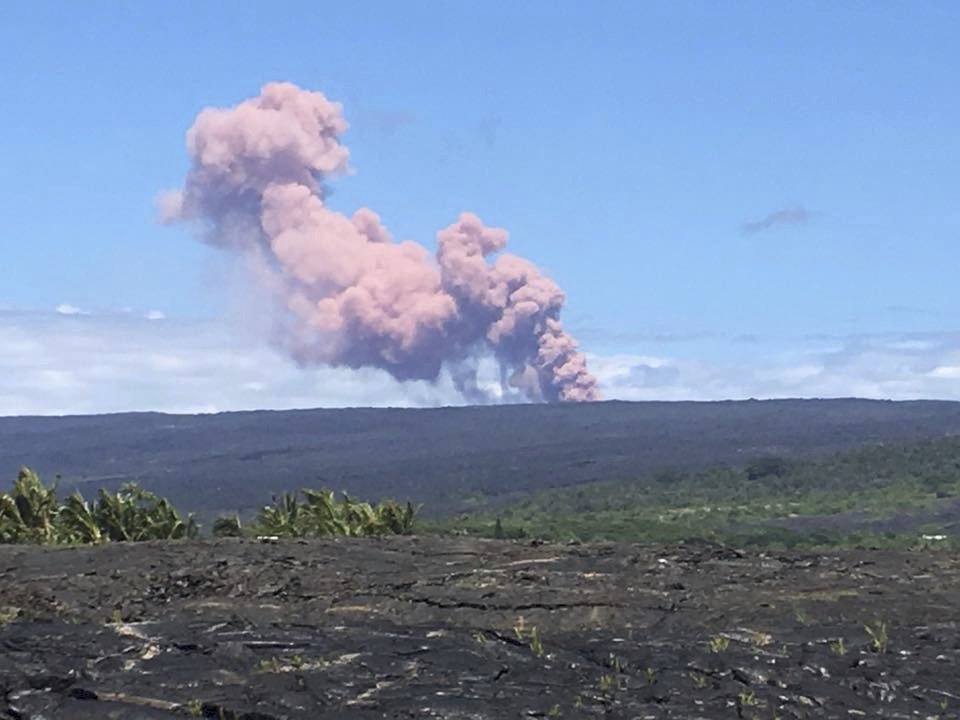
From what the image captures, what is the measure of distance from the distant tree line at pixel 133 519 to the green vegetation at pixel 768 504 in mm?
50488

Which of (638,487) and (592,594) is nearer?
(592,594)

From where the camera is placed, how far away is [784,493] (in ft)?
541

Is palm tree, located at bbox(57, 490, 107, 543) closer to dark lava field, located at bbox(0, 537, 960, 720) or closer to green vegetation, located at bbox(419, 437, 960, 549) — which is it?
dark lava field, located at bbox(0, 537, 960, 720)

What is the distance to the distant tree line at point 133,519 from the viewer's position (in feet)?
125

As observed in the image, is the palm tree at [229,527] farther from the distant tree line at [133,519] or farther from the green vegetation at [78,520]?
the green vegetation at [78,520]

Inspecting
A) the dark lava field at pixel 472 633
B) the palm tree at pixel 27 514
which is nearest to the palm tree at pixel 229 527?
the palm tree at pixel 27 514

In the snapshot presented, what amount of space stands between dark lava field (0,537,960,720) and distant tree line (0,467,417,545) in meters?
5.60

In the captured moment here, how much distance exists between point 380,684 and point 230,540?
13.9 m

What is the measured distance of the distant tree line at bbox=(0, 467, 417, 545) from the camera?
38.0 m

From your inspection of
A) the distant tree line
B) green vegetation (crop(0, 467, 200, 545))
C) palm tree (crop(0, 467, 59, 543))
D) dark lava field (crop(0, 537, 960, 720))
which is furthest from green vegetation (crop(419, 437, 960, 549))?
dark lava field (crop(0, 537, 960, 720))

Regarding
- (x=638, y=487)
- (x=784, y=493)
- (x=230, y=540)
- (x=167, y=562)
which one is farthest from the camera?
→ (x=638, y=487)

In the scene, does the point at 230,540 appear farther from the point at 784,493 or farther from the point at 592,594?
the point at 784,493

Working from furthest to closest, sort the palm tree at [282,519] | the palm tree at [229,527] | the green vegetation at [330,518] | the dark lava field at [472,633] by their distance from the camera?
the green vegetation at [330,518], the palm tree at [282,519], the palm tree at [229,527], the dark lava field at [472,633]

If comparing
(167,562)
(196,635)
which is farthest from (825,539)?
(196,635)
